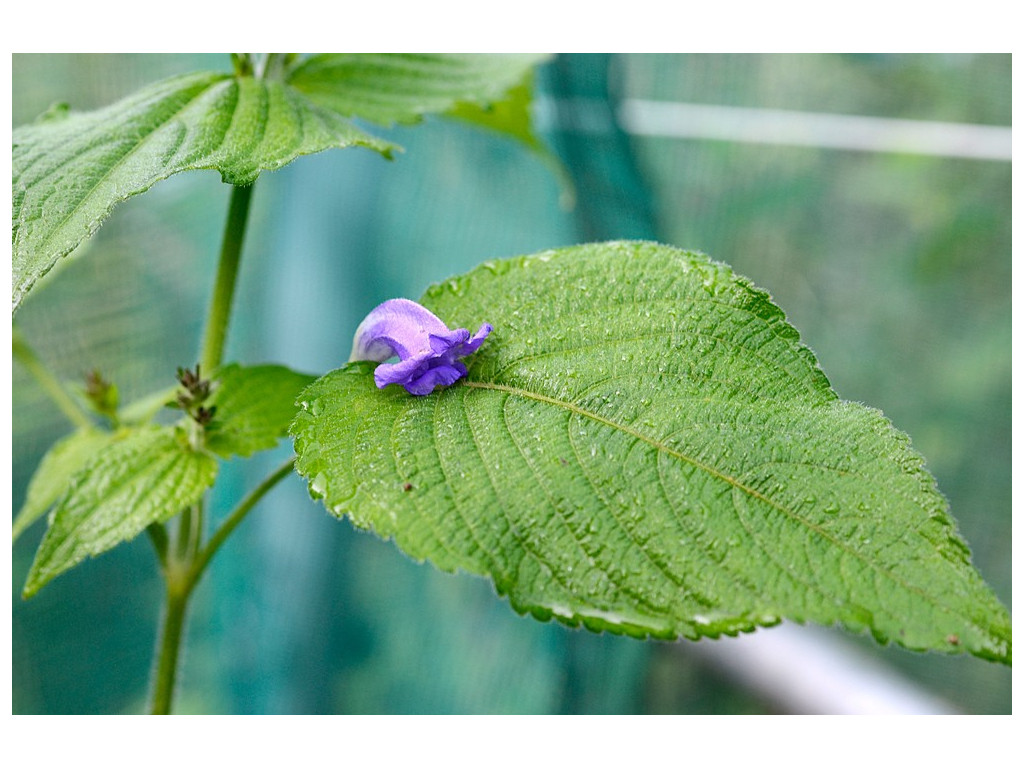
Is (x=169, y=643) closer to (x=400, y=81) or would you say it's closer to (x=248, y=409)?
(x=248, y=409)

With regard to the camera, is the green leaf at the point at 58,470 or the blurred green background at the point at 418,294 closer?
the green leaf at the point at 58,470

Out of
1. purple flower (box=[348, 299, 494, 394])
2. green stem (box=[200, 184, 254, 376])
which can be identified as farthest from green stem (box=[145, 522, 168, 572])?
purple flower (box=[348, 299, 494, 394])

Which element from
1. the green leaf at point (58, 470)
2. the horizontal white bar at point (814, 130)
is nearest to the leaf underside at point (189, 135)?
the green leaf at point (58, 470)

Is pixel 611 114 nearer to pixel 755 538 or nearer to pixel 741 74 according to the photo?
pixel 741 74

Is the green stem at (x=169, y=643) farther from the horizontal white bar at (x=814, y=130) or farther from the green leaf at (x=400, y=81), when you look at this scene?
the horizontal white bar at (x=814, y=130)

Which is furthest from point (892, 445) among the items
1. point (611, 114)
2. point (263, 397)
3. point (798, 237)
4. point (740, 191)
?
point (798, 237)

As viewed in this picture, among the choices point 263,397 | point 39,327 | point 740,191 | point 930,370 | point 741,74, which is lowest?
point 263,397
